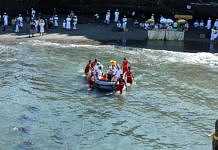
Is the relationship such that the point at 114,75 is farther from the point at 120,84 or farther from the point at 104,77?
the point at 120,84

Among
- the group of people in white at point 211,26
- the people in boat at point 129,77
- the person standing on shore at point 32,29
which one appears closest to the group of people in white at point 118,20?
the group of people in white at point 211,26

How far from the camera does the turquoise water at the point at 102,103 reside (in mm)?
27578

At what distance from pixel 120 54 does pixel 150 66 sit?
4882 mm

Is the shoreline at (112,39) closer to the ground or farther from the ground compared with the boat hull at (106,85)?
farther from the ground

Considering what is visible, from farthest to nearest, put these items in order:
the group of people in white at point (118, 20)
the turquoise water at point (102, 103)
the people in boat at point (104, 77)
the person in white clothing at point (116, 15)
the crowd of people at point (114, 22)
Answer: the person in white clothing at point (116, 15) → the group of people in white at point (118, 20) → the crowd of people at point (114, 22) → the people in boat at point (104, 77) → the turquoise water at point (102, 103)

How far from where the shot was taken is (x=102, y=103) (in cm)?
3381

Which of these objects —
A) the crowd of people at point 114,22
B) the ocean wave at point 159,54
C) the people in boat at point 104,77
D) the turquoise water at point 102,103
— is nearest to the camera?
the turquoise water at point 102,103

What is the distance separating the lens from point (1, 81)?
38.3 meters

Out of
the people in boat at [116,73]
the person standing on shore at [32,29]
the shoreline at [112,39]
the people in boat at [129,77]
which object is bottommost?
the people in boat at [129,77]

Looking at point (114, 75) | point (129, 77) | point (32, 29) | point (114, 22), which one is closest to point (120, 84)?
point (114, 75)

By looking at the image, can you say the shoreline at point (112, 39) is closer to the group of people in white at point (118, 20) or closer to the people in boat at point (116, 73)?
the group of people in white at point (118, 20)

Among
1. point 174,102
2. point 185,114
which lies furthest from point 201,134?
point 174,102

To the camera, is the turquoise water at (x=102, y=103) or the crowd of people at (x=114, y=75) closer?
the turquoise water at (x=102, y=103)

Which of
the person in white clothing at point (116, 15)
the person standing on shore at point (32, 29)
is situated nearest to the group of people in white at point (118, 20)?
the person in white clothing at point (116, 15)
